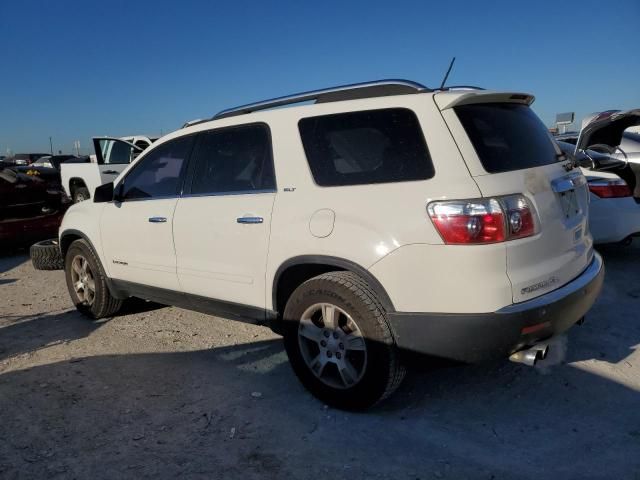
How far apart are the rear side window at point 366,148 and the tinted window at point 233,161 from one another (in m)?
0.35

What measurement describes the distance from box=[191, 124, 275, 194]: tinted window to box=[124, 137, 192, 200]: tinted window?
21 cm

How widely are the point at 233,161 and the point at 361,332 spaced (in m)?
1.56

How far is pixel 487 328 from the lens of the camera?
2.47 m

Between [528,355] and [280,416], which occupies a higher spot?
[528,355]

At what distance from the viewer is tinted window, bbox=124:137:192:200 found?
394 cm

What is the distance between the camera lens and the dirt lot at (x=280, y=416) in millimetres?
2523

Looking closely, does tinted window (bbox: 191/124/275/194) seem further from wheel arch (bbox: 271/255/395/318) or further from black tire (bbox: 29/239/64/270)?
black tire (bbox: 29/239/64/270)

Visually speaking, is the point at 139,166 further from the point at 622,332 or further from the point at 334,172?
the point at 622,332

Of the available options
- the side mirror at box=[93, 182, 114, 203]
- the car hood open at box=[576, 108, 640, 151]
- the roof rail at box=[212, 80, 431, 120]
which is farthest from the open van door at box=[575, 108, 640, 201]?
the side mirror at box=[93, 182, 114, 203]

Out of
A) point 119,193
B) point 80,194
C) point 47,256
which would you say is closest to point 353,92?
point 119,193

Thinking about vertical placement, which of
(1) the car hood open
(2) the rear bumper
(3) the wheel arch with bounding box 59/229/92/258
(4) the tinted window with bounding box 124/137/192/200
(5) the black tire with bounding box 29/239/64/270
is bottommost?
(5) the black tire with bounding box 29/239/64/270

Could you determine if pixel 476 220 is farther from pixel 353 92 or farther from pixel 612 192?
pixel 612 192

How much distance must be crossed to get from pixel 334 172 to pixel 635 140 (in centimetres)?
508

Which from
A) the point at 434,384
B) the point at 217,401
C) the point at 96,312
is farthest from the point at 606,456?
the point at 96,312
